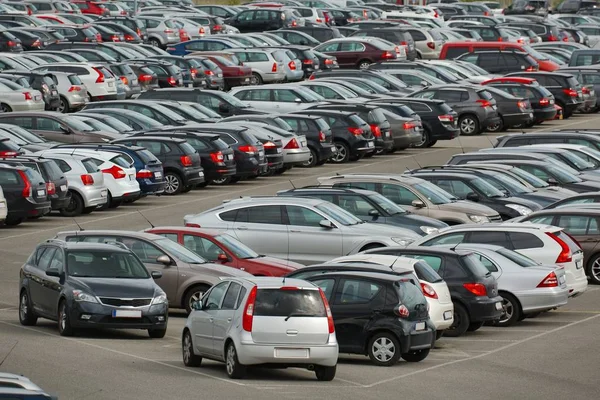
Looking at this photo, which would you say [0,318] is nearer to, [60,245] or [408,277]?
[60,245]

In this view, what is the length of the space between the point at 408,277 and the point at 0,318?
21.0 ft

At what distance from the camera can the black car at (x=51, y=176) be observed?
103 ft

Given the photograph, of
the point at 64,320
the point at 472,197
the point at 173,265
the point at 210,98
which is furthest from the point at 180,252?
the point at 210,98

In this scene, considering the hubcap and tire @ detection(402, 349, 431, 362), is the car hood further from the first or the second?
tire @ detection(402, 349, 431, 362)

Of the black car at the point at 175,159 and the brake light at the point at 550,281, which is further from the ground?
the brake light at the point at 550,281

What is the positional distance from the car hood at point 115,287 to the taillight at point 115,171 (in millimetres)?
12709

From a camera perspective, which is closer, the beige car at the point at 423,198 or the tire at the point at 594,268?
the tire at the point at 594,268

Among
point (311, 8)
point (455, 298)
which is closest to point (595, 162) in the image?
point (455, 298)

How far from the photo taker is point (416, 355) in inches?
774

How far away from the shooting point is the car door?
86.0 ft

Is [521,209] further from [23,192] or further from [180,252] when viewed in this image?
[180,252]

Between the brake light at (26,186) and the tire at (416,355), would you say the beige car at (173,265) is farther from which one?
the brake light at (26,186)

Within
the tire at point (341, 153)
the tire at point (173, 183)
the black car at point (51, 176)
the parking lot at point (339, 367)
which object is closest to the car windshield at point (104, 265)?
the parking lot at point (339, 367)

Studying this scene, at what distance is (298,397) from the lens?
648 inches
